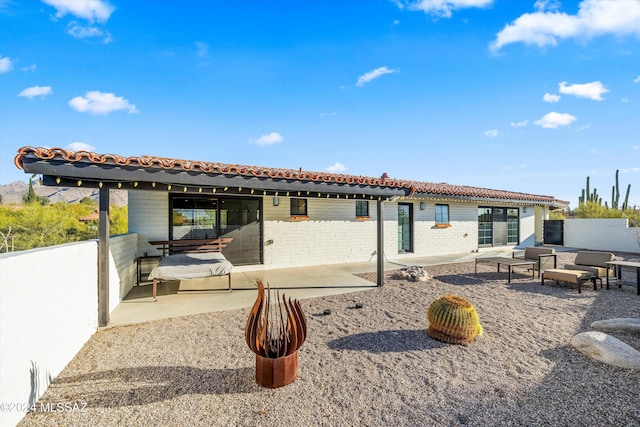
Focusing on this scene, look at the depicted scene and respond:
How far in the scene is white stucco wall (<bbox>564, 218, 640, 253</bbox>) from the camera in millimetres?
13344

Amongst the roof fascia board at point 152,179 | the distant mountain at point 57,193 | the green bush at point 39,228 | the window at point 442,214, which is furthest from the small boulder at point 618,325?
the distant mountain at point 57,193

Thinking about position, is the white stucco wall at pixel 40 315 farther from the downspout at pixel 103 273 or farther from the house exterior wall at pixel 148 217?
the house exterior wall at pixel 148 217

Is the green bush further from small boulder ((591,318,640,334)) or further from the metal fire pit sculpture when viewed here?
small boulder ((591,318,640,334))

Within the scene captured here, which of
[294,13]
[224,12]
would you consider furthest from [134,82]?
[294,13]

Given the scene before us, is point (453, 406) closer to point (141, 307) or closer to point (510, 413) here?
point (510, 413)

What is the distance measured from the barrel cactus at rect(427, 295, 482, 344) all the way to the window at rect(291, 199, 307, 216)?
615 cm

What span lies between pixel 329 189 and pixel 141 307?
4.35 metres

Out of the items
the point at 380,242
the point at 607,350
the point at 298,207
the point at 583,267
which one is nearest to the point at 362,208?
the point at 298,207

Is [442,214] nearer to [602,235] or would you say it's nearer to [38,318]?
[602,235]

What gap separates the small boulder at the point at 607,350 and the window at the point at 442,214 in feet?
29.0

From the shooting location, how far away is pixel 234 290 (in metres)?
6.44

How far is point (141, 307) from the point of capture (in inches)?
205

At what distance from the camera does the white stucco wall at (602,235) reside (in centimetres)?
1334

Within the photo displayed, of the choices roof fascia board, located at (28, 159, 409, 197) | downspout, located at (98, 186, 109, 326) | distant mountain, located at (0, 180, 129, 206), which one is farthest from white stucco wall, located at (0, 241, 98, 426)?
distant mountain, located at (0, 180, 129, 206)
